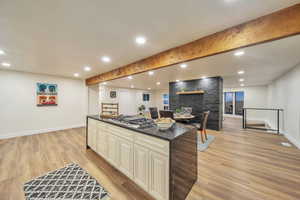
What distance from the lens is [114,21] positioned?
1.71 m

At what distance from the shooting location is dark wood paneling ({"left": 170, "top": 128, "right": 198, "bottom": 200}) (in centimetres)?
143

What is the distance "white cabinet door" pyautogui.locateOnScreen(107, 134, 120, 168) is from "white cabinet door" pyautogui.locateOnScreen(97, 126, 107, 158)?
0.47ft

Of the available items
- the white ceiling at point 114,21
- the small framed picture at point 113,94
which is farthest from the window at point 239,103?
the small framed picture at point 113,94

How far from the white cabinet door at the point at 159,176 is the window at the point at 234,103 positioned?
998 centimetres

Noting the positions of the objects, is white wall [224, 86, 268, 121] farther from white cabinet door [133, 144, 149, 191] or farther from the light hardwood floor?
white cabinet door [133, 144, 149, 191]

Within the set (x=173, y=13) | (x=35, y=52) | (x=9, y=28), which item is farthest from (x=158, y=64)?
(x=35, y=52)

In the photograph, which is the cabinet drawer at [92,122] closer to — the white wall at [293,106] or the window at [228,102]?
the white wall at [293,106]

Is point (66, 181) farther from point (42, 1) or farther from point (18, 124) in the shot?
point (18, 124)

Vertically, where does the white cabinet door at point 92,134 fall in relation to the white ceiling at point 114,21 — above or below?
below

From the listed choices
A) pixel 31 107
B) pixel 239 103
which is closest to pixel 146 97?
pixel 239 103

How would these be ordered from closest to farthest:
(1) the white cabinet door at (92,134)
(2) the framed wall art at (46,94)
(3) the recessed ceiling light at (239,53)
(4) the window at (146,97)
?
(3) the recessed ceiling light at (239,53)
(1) the white cabinet door at (92,134)
(2) the framed wall art at (46,94)
(4) the window at (146,97)

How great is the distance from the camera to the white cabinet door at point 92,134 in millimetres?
2968

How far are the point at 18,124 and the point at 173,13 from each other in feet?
21.0

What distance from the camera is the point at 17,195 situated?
1.75m
